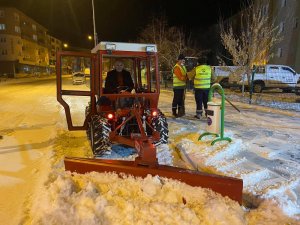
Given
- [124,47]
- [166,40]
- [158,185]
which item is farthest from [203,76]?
[166,40]

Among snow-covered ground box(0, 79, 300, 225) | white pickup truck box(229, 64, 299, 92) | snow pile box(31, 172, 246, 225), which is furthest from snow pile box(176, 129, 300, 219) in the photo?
white pickup truck box(229, 64, 299, 92)

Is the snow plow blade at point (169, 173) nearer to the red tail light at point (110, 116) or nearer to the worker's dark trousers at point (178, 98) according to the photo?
the red tail light at point (110, 116)

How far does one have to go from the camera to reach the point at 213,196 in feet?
11.9

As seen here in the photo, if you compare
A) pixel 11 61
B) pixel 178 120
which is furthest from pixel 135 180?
pixel 11 61

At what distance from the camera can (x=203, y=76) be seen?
9219mm

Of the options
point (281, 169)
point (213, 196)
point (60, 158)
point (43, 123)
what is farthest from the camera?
point (43, 123)

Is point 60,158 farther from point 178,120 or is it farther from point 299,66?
point 299,66

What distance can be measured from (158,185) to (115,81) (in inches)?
123

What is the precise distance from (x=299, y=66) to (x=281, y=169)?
25497 millimetres

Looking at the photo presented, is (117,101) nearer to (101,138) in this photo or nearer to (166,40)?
(101,138)

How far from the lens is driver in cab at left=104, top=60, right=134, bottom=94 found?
618 centimetres

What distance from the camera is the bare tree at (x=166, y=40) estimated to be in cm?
2622

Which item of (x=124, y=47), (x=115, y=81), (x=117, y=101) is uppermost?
(x=124, y=47)

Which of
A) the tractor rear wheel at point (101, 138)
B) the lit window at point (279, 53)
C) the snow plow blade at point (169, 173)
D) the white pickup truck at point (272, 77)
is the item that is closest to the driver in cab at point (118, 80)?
the tractor rear wheel at point (101, 138)
